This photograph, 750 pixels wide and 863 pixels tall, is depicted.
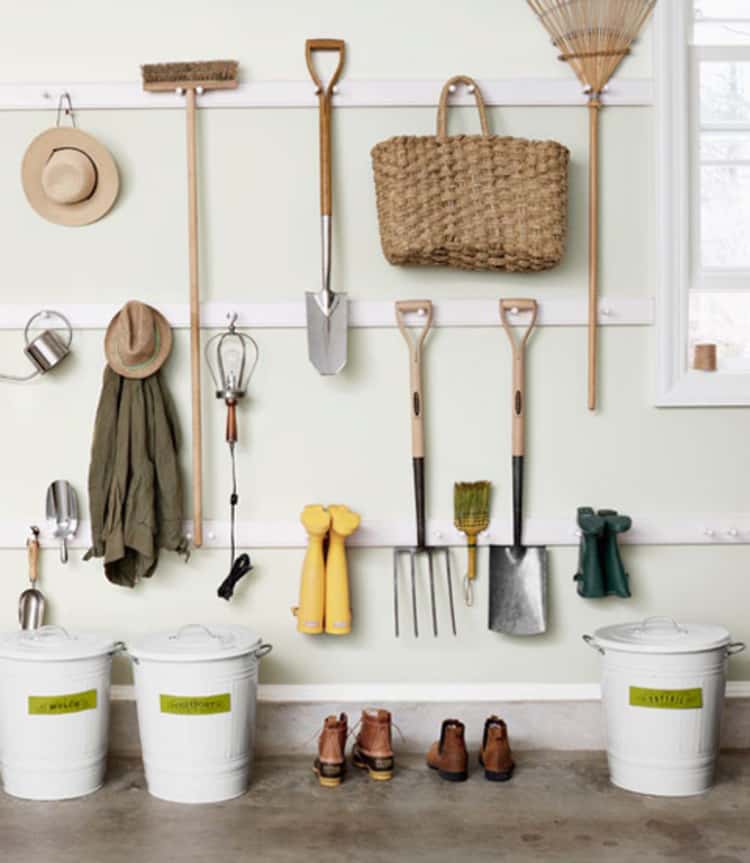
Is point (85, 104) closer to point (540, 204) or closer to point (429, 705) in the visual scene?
point (540, 204)

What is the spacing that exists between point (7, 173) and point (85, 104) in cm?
32

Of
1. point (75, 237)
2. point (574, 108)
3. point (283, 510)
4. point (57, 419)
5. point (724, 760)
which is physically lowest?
point (724, 760)

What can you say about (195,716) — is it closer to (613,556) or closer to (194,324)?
(194,324)

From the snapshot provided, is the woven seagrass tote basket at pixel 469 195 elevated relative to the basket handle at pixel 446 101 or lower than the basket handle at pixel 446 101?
lower

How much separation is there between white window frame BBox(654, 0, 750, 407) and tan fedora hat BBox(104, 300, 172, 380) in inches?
60.2

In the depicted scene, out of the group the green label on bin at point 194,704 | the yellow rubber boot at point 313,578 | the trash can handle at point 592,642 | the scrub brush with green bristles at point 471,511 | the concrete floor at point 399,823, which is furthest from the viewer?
the scrub brush with green bristles at point 471,511

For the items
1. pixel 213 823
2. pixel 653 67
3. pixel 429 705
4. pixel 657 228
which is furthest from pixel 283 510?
pixel 653 67

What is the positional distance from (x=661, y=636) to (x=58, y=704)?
5.62 ft

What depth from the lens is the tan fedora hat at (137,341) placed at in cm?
339

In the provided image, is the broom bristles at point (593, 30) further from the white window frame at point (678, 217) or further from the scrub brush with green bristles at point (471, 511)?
the scrub brush with green bristles at point (471, 511)

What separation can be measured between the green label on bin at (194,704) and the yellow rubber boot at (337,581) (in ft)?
1.47

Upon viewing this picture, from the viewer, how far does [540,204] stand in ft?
10.8

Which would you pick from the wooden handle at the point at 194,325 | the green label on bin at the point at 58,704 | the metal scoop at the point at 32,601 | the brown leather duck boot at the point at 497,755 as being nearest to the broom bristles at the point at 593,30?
the wooden handle at the point at 194,325

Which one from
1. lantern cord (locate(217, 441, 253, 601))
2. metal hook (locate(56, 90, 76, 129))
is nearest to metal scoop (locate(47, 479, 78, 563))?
lantern cord (locate(217, 441, 253, 601))
